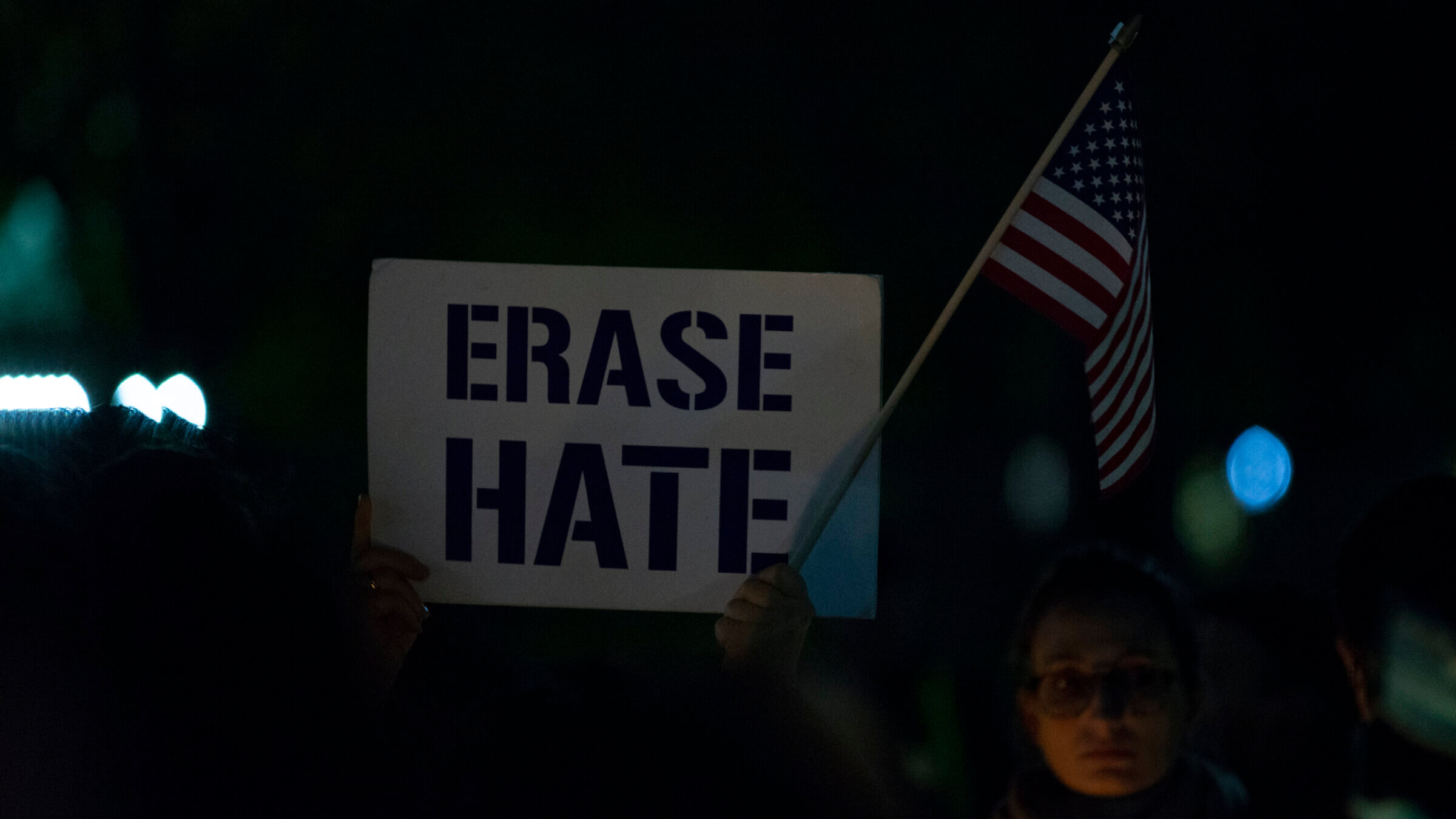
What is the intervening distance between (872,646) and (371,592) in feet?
3.83

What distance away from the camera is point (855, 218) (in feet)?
8.21

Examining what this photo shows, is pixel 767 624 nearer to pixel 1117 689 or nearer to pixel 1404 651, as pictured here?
pixel 1117 689

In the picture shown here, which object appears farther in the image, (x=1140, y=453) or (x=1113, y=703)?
(x=1140, y=453)

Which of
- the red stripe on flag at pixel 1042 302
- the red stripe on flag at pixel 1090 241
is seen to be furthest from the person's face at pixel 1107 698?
the red stripe on flag at pixel 1090 241

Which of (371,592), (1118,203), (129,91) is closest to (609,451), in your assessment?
(371,592)

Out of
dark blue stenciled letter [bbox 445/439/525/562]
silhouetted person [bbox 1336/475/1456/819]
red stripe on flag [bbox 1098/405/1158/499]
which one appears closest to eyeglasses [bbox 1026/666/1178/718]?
silhouetted person [bbox 1336/475/1456/819]

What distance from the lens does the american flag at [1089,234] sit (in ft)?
7.33

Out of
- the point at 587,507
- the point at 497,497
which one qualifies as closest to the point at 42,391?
the point at 497,497

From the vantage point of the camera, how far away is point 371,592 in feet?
8.18

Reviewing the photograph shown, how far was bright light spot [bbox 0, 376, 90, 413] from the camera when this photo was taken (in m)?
2.67

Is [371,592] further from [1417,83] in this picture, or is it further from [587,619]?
[1417,83]

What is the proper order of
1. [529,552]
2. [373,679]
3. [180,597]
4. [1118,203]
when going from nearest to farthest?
[180,597], [1118,203], [373,679], [529,552]

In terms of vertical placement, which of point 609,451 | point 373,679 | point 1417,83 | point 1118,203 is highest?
point 1417,83

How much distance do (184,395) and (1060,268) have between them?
80.9 inches
